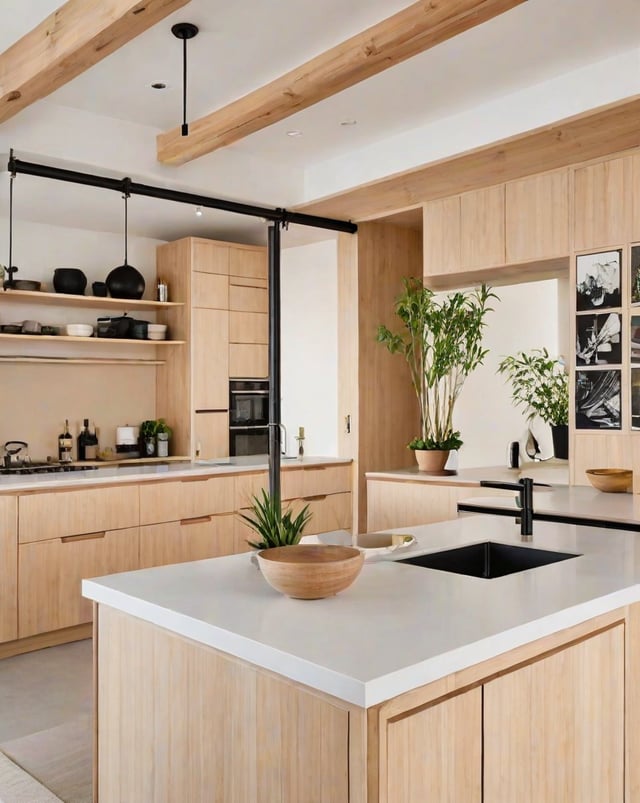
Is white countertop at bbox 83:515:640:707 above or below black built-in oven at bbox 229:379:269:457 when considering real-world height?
below

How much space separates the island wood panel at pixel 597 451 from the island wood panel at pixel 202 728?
10.7ft

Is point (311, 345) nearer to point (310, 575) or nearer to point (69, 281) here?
point (69, 281)

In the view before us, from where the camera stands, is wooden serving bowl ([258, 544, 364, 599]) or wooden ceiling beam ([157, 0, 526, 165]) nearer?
wooden serving bowl ([258, 544, 364, 599])

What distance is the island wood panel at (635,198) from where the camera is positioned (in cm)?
424

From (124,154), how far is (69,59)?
1503mm

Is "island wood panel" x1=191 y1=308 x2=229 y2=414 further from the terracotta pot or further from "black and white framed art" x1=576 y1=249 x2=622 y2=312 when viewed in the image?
"black and white framed art" x1=576 y1=249 x2=622 y2=312

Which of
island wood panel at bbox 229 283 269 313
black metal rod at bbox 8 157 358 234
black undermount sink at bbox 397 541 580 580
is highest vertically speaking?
black metal rod at bbox 8 157 358 234

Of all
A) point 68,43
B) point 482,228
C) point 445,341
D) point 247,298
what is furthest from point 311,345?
point 68,43

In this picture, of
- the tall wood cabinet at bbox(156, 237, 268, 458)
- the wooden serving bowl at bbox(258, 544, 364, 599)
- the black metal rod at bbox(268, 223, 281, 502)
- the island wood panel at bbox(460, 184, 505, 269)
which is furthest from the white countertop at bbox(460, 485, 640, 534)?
the tall wood cabinet at bbox(156, 237, 268, 458)

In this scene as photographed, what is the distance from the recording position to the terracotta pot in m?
5.09

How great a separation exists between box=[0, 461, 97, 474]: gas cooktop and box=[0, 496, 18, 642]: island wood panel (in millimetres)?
799

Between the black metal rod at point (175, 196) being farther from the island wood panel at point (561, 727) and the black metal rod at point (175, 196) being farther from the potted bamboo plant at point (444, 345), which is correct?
the island wood panel at point (561, 727)

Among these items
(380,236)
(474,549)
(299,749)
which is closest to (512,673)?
(299,749)

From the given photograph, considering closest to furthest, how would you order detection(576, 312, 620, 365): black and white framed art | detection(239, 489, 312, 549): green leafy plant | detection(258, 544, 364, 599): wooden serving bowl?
1. detection(258, 544, 364, 599): wooden serving bowl
2. detection(239, 489, 312, 549): green leafy plant
3. detection(576, 312, 620, 365): black and white framed art
